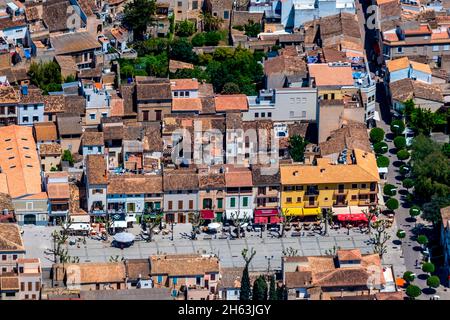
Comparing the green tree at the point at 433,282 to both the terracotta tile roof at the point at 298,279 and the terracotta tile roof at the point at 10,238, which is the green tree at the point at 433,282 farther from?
the terracotta tile roof at the point at 10,238

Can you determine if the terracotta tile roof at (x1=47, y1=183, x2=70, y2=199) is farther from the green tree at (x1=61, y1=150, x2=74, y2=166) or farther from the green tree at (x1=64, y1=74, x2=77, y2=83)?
the green tree at (x1=64, y1=74, x2=77, y2=83)

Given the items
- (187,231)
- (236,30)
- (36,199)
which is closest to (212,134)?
(187,231)

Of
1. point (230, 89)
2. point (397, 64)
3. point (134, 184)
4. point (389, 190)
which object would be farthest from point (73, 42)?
point (389, 190)

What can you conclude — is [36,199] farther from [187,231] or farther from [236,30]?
[236,30]

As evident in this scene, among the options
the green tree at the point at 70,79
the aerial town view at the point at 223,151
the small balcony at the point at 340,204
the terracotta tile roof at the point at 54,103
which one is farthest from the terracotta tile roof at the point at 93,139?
the small balcony at the point at 340,204

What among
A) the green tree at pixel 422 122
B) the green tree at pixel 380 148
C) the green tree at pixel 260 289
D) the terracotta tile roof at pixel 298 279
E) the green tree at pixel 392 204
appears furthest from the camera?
the green tree at pixel 422 122
